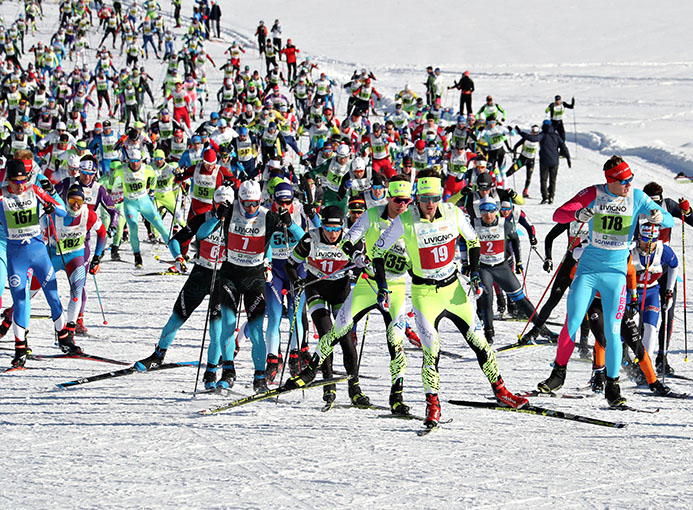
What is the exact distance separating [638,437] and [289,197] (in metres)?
3.80

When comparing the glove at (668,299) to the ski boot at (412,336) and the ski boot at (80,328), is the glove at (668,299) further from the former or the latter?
the ski boot at (80,328)

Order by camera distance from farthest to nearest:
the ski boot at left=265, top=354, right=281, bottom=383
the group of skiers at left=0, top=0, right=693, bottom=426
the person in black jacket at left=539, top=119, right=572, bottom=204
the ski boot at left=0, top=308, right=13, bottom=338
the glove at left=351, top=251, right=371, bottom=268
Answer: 1. the person in black jacket at left=539, top=119, right=572, bottom=204
2. the ski boot at left=0, top=308, right=13, bottom=338
3. the ski boot at left=265, top=354, right=281, bottom=383
4. the glove at left=351, top=251, right=371, bottom=268
5. the group of skiers at left=0, top=0, right=693, bottom=426

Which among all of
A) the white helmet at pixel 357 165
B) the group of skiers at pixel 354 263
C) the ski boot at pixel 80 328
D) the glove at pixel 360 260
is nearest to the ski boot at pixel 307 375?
the group of skiers at pixel 354 263

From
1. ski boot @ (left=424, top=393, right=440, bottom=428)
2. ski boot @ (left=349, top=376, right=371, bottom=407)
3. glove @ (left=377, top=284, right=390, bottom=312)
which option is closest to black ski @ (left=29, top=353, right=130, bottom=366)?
ski boot @ (left=349, top=376, right=371, bottom=407)

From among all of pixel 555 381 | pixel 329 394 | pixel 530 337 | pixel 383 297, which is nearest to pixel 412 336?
pixel 530 337

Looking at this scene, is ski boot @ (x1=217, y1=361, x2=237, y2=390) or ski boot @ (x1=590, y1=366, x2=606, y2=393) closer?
ski boot @ (x1=217, y1=361, x2=237, y2=390)

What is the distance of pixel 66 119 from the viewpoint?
28891 millimetres

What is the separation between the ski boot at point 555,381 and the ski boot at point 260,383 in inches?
97.3

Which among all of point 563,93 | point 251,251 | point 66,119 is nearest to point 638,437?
point 251,251

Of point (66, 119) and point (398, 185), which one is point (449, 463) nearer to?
point (398, 185)

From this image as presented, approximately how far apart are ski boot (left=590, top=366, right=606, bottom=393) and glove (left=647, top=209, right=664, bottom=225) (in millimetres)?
1538

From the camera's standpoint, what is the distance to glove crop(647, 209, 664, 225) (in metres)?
8.06

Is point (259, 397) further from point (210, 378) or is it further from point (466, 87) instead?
point (466, 87)

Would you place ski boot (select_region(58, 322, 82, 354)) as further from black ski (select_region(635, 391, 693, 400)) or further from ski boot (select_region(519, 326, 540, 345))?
black ski (select_region(635, 391, 693, 400))
